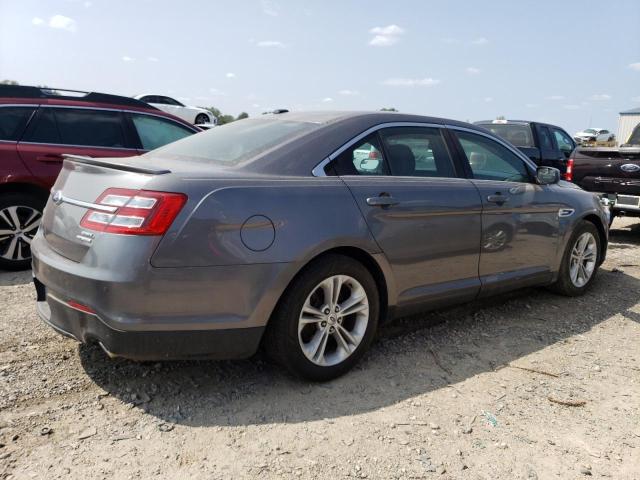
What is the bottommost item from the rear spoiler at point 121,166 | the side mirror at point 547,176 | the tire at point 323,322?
the tire at point 323,322

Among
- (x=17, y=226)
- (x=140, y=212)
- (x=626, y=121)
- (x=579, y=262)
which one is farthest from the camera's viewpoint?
(x=626, y=121)

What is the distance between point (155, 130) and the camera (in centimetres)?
628

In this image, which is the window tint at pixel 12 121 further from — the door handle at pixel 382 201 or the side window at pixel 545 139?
the side window at pixel 545 139

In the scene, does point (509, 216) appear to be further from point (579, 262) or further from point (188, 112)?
point (188, 112)

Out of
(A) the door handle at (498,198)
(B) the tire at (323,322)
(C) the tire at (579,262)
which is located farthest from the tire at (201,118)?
(B) the tire at (323,322)

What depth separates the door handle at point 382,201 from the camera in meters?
3.29

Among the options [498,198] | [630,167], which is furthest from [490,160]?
[630,167]

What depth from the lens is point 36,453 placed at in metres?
2.46

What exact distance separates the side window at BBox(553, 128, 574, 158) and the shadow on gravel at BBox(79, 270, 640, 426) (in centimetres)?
770

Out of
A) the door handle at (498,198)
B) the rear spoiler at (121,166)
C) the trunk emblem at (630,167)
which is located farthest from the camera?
the trunk emblem at (630,167)

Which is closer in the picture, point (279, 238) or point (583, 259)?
point (279, 238)

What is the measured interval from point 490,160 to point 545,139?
732 cm

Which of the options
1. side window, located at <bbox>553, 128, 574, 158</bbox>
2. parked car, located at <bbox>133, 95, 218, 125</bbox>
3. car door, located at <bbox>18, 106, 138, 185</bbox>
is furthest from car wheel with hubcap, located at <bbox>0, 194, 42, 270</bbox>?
parked car, located at <bbox>133, 95, 218, 125</bbox>

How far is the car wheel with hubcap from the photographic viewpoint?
17.1ft
